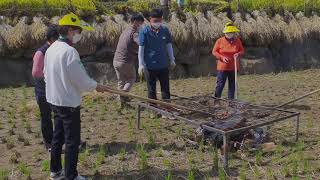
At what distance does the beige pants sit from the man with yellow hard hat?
4156 millimetres

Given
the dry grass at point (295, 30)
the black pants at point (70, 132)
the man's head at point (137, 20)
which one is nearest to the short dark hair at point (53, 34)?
the black pants at point (70, 132)

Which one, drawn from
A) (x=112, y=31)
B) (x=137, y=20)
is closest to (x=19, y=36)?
(x=112, y=31)

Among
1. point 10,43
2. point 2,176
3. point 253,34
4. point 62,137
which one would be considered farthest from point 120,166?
point 253,34

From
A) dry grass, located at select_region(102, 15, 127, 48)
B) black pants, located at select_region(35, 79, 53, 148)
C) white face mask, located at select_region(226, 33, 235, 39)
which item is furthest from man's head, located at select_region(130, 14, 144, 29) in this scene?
dry grass, located at select_region(102, 15, 127, 48)

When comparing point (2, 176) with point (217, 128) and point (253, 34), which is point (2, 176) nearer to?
point (217, 128)

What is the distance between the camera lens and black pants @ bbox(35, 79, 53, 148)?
648 centimetres

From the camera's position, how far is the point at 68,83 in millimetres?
5121

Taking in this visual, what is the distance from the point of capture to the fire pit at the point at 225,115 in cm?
598

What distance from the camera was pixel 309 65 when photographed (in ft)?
51.5

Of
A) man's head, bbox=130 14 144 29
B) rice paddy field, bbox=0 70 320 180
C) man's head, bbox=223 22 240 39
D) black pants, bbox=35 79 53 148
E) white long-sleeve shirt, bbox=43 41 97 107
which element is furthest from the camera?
man's head, bbox=130 14 144 29

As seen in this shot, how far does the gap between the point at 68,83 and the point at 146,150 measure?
203cm

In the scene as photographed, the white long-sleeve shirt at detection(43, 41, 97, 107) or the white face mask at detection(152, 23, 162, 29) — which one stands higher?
the white face mask at detection(152, 23, 162, 29)

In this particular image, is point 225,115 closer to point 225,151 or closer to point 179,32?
point 225,151

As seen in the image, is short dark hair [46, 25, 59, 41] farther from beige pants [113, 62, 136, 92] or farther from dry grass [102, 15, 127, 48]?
dry grass [102, 15, 127, 48]
